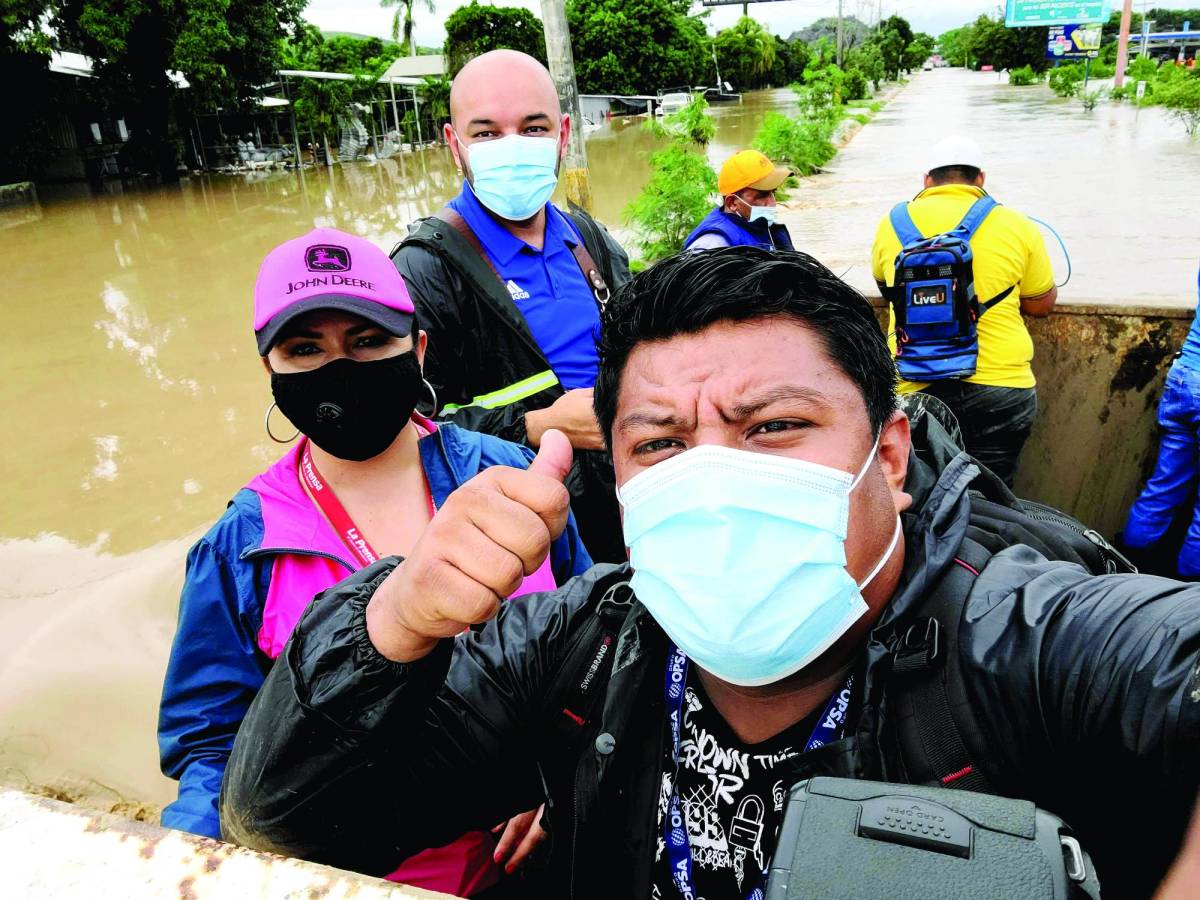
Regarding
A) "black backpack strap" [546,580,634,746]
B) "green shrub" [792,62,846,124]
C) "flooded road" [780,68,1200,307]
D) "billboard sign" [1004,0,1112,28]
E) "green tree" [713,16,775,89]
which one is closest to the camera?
"black backpack strap" [546,580,634,746]

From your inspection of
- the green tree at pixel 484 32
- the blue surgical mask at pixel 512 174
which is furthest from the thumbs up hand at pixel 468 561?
the green tree at pixel 484 32

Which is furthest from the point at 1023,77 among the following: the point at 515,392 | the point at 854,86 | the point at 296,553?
the point at 296,553

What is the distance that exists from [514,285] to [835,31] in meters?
78.0

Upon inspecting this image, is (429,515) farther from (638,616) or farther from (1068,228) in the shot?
(1068,228)

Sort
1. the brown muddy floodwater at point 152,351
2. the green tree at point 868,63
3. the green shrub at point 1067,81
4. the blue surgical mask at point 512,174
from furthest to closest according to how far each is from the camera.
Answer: the green tree at point 868,63 < the green shrub at point 1067,81 < the brown muddy floodwater at point 152,351 < the blue surgical mask at point 512,174

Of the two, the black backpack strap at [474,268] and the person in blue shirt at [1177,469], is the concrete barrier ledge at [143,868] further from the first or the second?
the person in blue shirt at [1177,469]

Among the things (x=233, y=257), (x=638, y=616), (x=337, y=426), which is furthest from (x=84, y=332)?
(x=638, y=616)

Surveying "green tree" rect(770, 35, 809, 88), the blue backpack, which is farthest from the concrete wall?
"green tree" rect(770, 35, 809, 88)

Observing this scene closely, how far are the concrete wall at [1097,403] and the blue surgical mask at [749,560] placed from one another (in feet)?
9.14

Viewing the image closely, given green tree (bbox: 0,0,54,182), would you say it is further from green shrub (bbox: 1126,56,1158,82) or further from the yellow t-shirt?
green shrub (bbox: 1126,56,1158,82)

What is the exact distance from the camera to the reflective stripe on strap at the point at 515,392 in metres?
2.46

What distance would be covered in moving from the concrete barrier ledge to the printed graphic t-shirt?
0.67m

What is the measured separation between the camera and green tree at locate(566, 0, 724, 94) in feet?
127

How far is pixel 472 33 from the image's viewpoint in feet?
103
